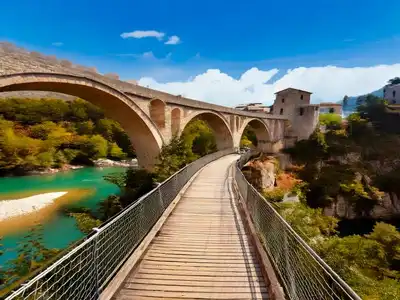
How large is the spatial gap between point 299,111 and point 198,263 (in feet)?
128

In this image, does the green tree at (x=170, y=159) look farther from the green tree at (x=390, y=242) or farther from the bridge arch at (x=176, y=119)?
the green tree at (x=390, y=242)

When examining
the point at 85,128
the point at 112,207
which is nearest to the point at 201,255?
the point at 112,207

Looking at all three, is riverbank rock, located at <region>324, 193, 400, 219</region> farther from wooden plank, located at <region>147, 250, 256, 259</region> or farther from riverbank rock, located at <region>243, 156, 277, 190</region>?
wooden plank, located at <region>147, 250, 256, 259</region>

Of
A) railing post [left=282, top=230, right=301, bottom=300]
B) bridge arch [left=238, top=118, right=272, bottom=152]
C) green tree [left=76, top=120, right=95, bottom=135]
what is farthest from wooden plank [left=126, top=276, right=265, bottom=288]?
green tree [left=76, top=120, right=95, bottom=135]

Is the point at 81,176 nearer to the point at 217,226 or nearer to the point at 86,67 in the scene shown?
the point at 86,67

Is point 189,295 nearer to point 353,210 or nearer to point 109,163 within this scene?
point 353,210

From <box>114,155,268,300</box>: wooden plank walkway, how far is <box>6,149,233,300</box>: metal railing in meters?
0.34

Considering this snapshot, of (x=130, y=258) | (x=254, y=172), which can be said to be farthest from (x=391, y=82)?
(x=130, y=258)

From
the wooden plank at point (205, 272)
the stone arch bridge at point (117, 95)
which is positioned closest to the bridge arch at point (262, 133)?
Answer: the stone arch bridge at point (117, 95)

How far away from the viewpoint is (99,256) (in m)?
3.61

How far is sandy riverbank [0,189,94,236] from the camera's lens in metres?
16.3

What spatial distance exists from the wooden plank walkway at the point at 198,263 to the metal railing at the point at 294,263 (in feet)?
1.14

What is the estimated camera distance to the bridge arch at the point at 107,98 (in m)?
9.71

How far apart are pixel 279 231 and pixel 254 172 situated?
20.5 m
